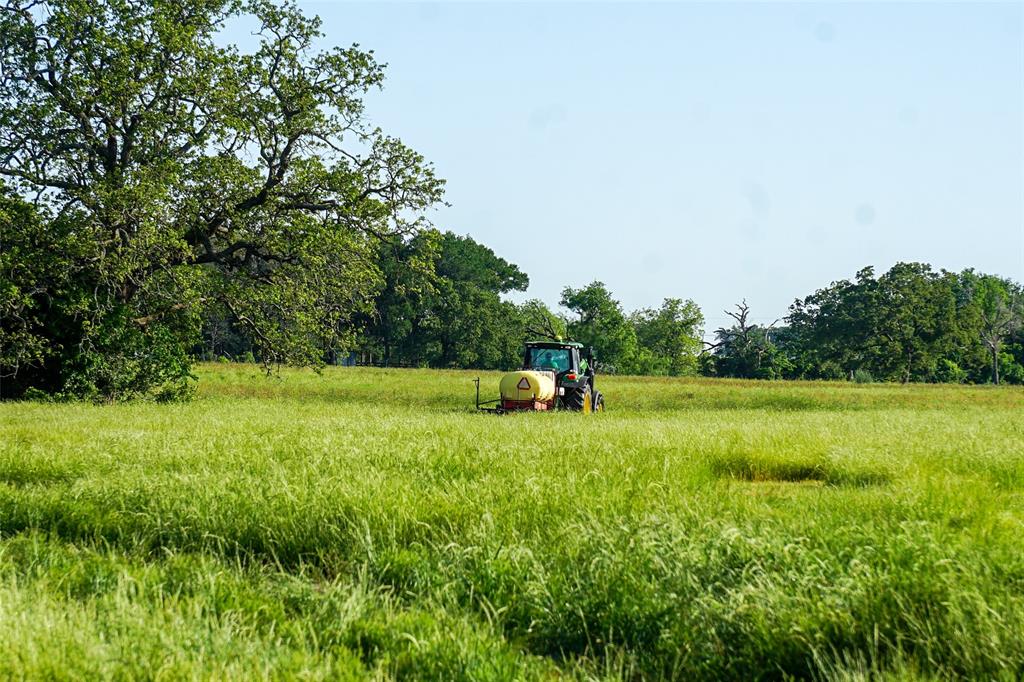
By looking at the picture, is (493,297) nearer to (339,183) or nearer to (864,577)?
(339,183)

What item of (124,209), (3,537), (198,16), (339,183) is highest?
(198,16)

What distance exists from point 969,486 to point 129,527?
7227mm

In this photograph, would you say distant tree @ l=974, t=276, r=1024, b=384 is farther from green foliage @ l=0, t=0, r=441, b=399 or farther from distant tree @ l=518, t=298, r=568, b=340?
green foliage @ l=0, t=0, r=441, b=399

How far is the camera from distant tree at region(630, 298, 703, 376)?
94625mm

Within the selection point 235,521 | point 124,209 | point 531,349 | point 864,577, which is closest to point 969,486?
point 864,577

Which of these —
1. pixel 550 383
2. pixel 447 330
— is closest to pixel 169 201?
pixel 550 383

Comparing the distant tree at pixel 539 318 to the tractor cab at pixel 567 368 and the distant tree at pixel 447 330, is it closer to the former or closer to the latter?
the distant tree at pixel 447 330

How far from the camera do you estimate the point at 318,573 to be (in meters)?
5.43

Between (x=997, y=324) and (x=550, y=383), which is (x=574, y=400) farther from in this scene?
(x=997, y=324)

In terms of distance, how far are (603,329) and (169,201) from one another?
66835mm

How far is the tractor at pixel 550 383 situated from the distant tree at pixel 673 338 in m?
68.7

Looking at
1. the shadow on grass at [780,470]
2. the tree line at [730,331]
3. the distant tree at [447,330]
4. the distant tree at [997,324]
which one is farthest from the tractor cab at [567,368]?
the distant tree at [997,324]

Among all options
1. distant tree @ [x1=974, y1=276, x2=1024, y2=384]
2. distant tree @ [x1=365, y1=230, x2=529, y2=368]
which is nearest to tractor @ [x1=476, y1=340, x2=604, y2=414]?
distant tree @ [x1=365, y1=230, x2=529, y2=368]

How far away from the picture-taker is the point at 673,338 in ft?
317
